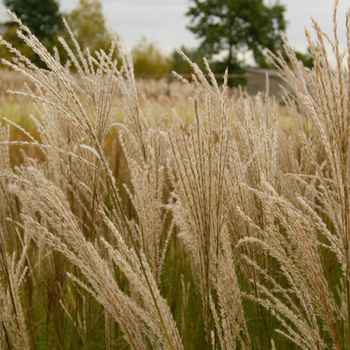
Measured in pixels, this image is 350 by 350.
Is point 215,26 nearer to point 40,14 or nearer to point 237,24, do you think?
point 237,24

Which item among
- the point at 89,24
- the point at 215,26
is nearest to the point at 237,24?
the point at 215,26

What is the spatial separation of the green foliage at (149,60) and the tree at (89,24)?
3.38 m

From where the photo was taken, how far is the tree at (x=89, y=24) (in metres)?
39.9

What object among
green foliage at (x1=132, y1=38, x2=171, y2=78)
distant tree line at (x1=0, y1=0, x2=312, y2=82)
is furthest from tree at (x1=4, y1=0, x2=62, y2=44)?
green foliage at (x1=132, y1=38, x2=171, y2=78)

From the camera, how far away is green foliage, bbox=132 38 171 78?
4269 centimetres

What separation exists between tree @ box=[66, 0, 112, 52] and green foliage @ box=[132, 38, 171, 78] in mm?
3380

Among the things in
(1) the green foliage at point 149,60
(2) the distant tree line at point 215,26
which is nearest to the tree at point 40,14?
(2) the distant tree line at point 215,26

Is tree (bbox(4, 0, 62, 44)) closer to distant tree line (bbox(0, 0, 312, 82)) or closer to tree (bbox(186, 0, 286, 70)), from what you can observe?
distant tree line (bbox(0, 0, 312, 82))

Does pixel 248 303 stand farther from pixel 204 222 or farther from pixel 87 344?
pixel 204 222

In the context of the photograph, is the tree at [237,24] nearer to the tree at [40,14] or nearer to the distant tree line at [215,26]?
the distant tree line at [215,26]

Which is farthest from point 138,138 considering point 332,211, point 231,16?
point 231,16

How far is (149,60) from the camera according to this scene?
44.1 metres

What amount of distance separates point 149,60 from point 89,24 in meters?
6.51

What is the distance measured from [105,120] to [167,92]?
15774mm
